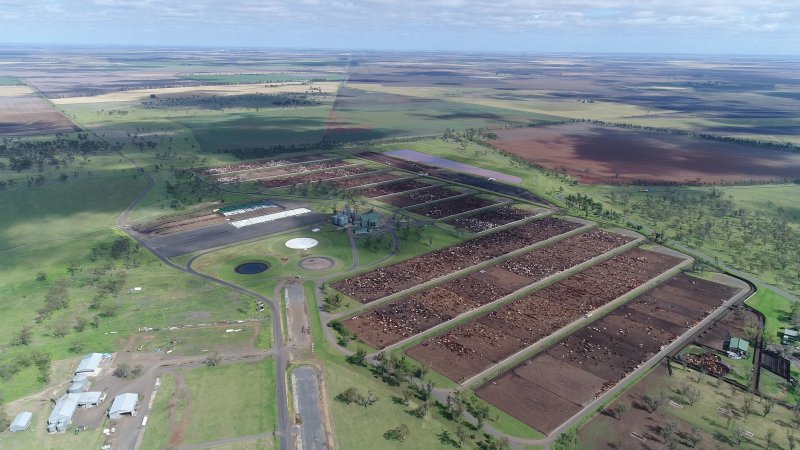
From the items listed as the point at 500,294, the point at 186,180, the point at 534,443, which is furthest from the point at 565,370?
the point at 186,180

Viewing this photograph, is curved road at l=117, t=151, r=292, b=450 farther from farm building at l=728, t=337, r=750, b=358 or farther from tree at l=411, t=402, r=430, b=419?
farm building at l=728, t=337, r=750, b=358

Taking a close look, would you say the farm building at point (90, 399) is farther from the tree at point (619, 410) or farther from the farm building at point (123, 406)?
the tree at point (619, 410)

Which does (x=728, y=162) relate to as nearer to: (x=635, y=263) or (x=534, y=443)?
(x=635, y=263)

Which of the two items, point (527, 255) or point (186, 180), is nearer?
point (527, 255)

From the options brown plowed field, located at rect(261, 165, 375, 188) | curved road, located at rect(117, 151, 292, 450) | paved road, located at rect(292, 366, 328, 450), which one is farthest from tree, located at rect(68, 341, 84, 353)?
brown plowed field, located at rect(261, 165, 375, 188)

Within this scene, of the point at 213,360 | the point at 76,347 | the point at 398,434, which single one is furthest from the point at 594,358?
the point at 76,347

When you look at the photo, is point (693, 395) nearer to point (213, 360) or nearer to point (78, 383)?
point (213, 360)

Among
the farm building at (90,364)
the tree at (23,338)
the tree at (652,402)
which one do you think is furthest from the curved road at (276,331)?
the tree at (652,402)
